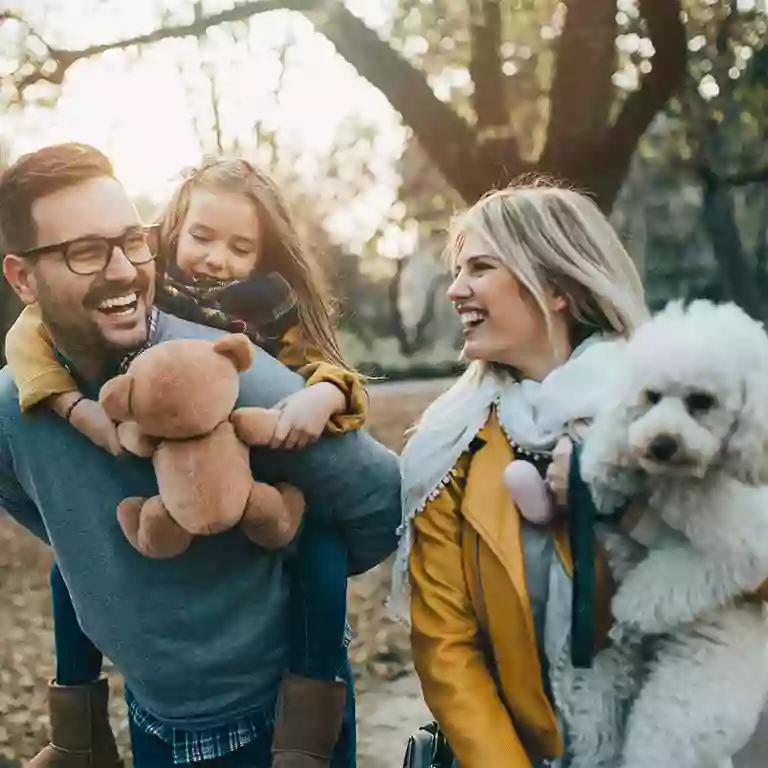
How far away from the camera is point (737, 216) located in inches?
56.1

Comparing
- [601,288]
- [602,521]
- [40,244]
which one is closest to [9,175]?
[40,244]

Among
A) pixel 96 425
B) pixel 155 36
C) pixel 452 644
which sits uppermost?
pixel 155 36

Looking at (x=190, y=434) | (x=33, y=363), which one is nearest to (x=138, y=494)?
(x=190, y=434)

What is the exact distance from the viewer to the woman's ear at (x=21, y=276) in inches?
53.0

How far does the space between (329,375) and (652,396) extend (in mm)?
460

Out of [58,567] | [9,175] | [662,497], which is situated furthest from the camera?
[58,567]

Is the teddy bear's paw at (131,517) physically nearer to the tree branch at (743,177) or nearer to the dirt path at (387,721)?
the dirt path at (387,721)

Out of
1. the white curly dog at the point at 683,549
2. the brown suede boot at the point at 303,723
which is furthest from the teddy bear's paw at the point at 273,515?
the white curly dog at the point at 683,549

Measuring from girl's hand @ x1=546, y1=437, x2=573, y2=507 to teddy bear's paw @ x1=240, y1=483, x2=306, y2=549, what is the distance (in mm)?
371

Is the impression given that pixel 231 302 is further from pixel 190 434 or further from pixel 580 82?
pixel 580 82

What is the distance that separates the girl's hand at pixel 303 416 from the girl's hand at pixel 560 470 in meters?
0.33

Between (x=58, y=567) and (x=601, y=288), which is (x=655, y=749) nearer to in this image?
(x=601, y=288)

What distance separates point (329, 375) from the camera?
1339mm

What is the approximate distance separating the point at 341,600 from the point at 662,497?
1.67ft
